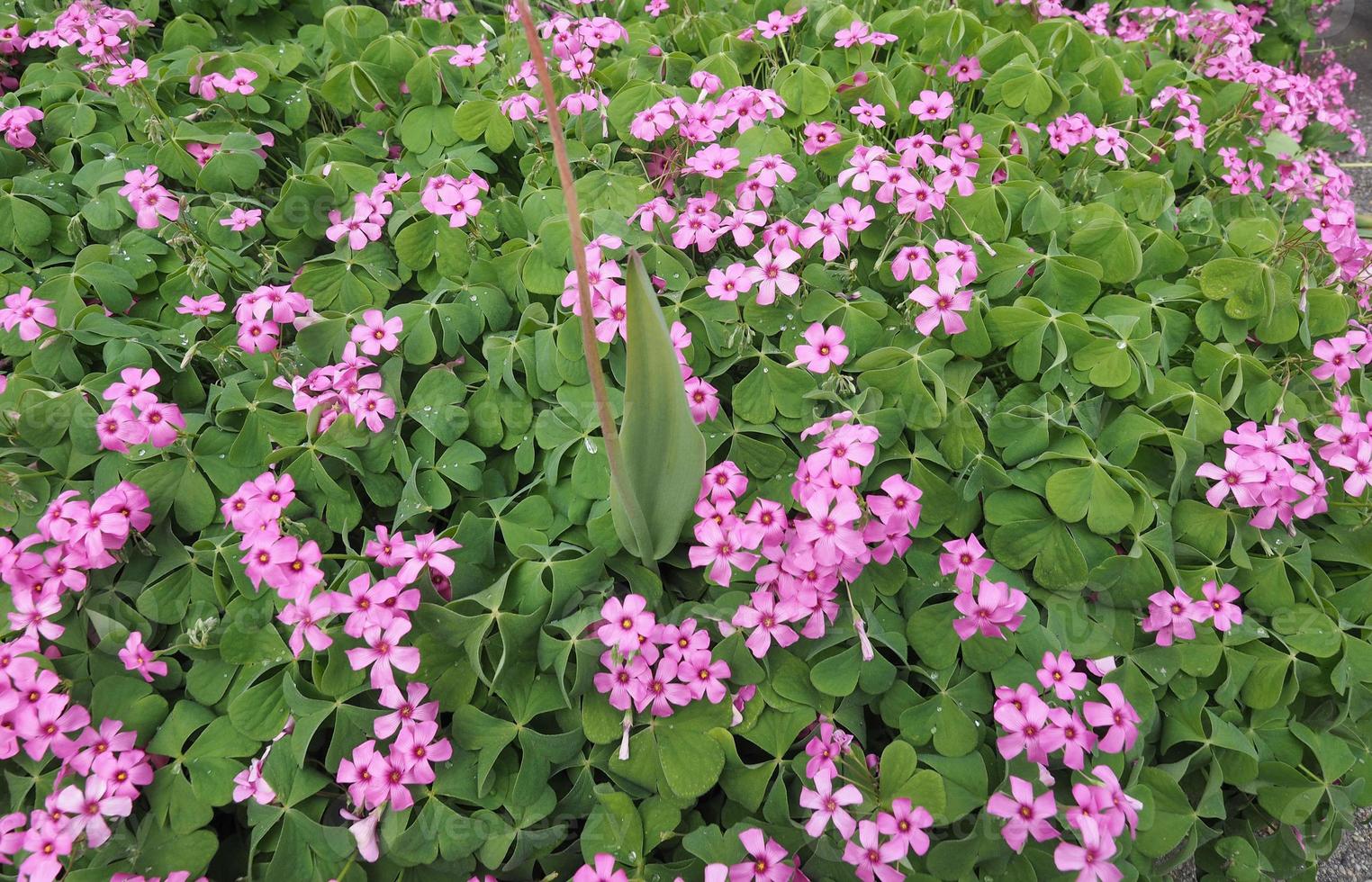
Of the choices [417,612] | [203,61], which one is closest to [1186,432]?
[417,612]

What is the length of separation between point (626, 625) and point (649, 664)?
87 millimetres

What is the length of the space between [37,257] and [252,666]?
3.79 ft

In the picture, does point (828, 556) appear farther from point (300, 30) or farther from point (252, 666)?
point (300, 30)

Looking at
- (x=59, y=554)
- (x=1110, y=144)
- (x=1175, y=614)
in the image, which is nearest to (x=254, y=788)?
(x=59, y=554)

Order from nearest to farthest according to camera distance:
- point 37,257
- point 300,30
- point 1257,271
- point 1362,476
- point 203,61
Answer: point 1362,476
point 1257,271
point 37,257
point 203,61
point 300,30

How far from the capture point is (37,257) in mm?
1906

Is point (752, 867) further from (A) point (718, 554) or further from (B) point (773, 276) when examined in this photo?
(B) point (773, 276)

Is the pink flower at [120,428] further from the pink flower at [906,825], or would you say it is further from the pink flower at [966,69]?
the pink flower at [966,69]

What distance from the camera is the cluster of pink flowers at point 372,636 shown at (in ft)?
4.23

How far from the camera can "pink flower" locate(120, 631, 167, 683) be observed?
54.8 inches

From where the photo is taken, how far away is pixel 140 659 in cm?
140

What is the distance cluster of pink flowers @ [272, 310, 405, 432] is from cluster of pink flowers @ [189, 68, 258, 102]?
837 millimetres

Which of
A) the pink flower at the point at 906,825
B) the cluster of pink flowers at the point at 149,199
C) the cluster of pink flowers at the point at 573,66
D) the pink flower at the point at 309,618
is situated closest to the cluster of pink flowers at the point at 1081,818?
the pink flower at the point at 906,825

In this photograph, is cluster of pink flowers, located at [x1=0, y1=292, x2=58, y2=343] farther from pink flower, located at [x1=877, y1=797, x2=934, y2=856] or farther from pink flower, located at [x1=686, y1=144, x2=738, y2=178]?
pink flower, located at [x1=877, y1=797, x2=934, y2=856]
